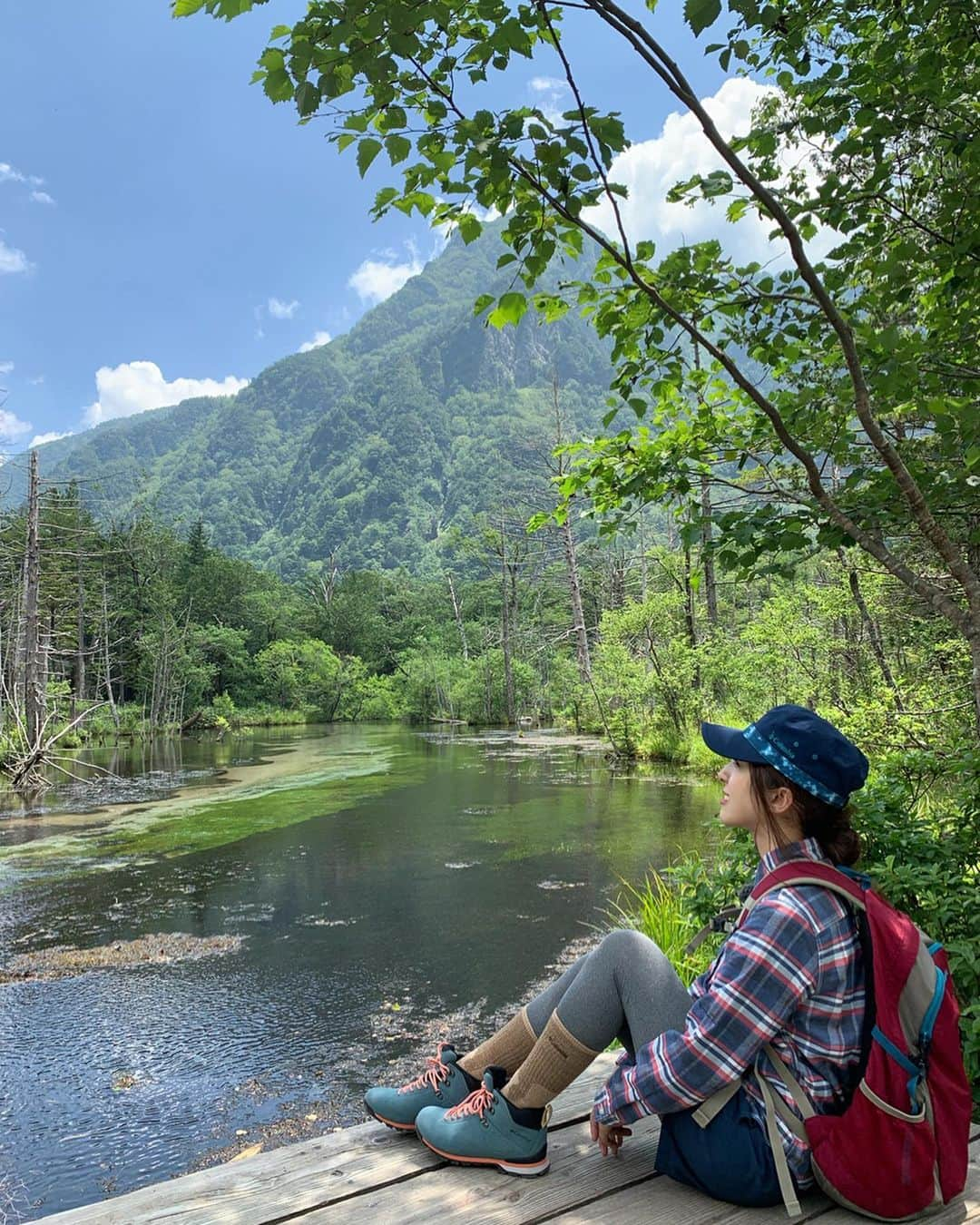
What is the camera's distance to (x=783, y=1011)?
151 centimetres

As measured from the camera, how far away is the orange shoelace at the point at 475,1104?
1.90 m

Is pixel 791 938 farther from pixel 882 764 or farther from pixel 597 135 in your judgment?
pixel 882 764

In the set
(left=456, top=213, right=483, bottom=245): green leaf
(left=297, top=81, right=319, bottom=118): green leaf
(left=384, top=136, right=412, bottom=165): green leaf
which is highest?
(left=297, top=81, right=319, bottom=118): green leaf

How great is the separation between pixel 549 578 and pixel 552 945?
37.3 m

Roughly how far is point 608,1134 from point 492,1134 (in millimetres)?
261

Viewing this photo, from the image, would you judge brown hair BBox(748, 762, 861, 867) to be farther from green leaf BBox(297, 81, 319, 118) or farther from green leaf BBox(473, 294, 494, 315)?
green leaf BBox(297, 81, 319, 118)

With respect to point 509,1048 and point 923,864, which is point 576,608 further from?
point 509,1048

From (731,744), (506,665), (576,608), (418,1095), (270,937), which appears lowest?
(270,937)

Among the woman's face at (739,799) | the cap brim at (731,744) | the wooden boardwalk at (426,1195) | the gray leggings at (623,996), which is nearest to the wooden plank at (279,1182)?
the wooden boardwalk at (426,1195)

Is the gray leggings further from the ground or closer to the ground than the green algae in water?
further from the ground

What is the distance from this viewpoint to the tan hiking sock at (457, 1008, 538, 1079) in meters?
2.01

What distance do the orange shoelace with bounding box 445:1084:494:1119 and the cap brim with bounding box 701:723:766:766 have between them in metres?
0.98

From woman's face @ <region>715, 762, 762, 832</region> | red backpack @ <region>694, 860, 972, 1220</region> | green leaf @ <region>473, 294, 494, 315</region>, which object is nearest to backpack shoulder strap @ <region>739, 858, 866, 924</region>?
red backpack @ <region>694, 860, 972, 1220</region>

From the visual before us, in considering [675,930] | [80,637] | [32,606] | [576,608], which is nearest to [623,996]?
[675,930]
